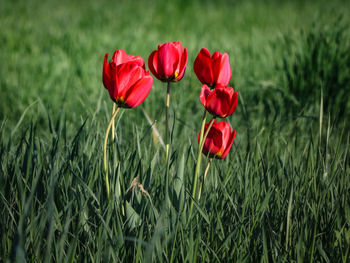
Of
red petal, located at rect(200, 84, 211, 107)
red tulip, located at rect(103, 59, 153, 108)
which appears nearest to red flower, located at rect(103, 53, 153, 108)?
red tulip, located at rect(103, 59, 153, 108)

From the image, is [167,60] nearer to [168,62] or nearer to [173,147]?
[168,62]

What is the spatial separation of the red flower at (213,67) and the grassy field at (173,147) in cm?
11

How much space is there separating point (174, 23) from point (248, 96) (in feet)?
6.82

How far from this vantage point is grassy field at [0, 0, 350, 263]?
0.74 m

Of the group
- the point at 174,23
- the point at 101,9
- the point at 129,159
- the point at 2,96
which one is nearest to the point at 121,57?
the point at 129,159

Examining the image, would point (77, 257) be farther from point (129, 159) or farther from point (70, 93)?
point (70, 93)

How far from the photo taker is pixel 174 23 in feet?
12.6

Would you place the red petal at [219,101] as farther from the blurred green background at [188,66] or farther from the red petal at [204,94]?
the blurred green background at [188,66]

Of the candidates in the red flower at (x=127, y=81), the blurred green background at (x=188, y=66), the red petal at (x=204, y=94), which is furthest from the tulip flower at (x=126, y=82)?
the blurred green background at (x=188, y=66)

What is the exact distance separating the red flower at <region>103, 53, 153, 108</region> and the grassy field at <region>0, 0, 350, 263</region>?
128mm

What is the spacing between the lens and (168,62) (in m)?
0.79

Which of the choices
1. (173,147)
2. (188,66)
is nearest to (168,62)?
(173,147)

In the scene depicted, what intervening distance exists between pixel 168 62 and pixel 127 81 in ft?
0.36

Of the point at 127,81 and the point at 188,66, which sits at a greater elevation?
the point at 188,66
